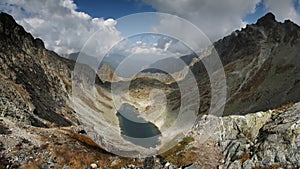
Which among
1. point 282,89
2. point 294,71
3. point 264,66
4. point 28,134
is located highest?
point 264,66

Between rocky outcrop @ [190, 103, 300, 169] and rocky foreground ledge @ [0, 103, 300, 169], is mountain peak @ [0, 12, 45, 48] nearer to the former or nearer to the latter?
rocky foreground ledge @ [0, 103, 300, 169]

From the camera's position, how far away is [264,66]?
100 m

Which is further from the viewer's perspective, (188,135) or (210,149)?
(188,135)

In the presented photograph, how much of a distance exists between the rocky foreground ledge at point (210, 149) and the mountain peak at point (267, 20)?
123 m

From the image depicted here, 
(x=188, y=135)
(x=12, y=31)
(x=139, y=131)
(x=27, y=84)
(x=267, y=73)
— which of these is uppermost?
(x=12, y=31)

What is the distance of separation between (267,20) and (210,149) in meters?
132

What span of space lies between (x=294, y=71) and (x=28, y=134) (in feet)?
252

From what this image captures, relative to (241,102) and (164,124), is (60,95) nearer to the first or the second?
(164,124)

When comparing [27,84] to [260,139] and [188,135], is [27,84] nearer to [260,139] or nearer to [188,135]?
[188,135]

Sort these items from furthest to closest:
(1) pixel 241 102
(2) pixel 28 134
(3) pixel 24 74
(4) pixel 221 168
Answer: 1. (1) pixel 241 102
2. (3) pixel 24 74
3. (2) pixel 28 134
4. (4) pixel 221 168

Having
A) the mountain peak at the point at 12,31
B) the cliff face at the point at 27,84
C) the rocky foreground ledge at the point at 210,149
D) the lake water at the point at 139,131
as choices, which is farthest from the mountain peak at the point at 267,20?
the rocky foreground ledge at the point at 210,149

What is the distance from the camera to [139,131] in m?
106

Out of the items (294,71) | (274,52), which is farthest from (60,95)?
(274,52)

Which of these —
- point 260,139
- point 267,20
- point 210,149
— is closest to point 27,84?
point 210,149
